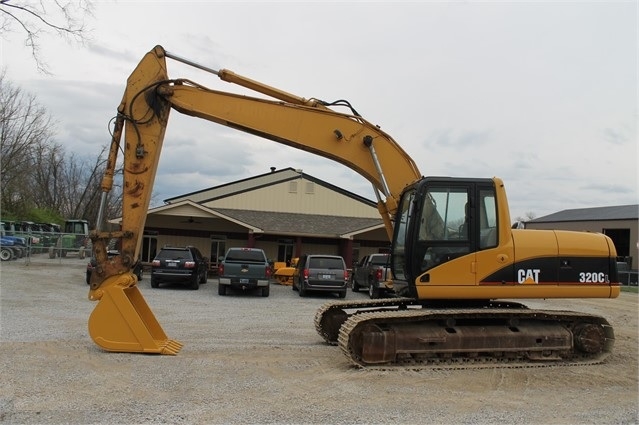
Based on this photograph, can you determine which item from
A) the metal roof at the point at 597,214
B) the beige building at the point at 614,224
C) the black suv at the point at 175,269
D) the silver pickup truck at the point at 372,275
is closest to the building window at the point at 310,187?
the silver pickup truck at the point at 372,275

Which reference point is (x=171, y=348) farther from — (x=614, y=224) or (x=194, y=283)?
(x=614, y=224)

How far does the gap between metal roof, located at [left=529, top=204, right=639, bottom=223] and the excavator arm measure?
4552 centimetres

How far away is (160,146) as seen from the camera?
881 cm

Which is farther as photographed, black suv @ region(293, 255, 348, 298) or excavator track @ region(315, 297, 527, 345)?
black suv @ region(293, 255, 348, 298)

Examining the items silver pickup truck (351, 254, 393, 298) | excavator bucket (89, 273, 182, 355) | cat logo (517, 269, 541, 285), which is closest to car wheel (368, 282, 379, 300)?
silver pickup truck (351, 254, 393, 298)

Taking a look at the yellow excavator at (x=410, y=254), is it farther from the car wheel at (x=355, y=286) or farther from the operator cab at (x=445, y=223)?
the car wheel at (x=355, y=286)

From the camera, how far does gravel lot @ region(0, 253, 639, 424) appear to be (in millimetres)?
5754

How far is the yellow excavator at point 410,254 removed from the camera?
8148 millimetres

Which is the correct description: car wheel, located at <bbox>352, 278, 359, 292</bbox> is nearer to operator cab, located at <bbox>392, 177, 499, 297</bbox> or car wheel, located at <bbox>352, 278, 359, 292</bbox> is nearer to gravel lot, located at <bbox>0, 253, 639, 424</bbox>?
gravel lot, located at <bbox>0, 253, 639, 424</bbox>

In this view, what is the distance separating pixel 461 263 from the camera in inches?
326

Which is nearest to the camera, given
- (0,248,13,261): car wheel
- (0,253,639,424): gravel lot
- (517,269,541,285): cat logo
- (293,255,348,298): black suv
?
(0,253,639,424): gravel lot

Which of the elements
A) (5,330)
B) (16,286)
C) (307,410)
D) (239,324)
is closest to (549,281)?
(307,410)

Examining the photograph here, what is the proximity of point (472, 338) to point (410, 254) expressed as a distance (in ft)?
5.15

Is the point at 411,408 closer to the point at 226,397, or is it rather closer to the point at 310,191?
the point at 226,397
